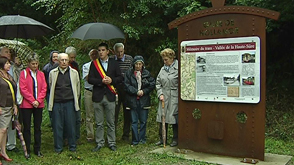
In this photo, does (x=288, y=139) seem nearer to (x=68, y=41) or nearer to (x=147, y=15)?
(x=147, y=15)

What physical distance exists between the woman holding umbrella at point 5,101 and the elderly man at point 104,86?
1.49m

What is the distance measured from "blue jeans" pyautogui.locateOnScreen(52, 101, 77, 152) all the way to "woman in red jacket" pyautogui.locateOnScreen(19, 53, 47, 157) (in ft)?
1.06

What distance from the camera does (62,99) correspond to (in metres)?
6.73

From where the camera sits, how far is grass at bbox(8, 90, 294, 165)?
6215 mm

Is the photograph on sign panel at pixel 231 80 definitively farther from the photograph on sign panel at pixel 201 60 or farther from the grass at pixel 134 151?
the grass at pixel 134 151

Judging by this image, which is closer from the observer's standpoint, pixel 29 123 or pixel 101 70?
pixel 29 123

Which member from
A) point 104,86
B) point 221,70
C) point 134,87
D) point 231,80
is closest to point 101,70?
point 104,86

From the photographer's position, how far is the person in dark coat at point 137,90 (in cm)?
733

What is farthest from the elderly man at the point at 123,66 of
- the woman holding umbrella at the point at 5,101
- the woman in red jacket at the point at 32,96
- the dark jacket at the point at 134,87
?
the woman holding umbrella at the point at 5,101

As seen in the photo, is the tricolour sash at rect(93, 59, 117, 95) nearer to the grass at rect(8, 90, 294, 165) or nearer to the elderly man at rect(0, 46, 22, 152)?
the grass at rect(8, 90, 294, 165)

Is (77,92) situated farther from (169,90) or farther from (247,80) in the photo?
(247,80)

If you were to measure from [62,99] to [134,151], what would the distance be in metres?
1.75

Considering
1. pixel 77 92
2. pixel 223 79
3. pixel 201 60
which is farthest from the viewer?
pixel 77 92

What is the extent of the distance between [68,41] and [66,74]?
18.9 ft
